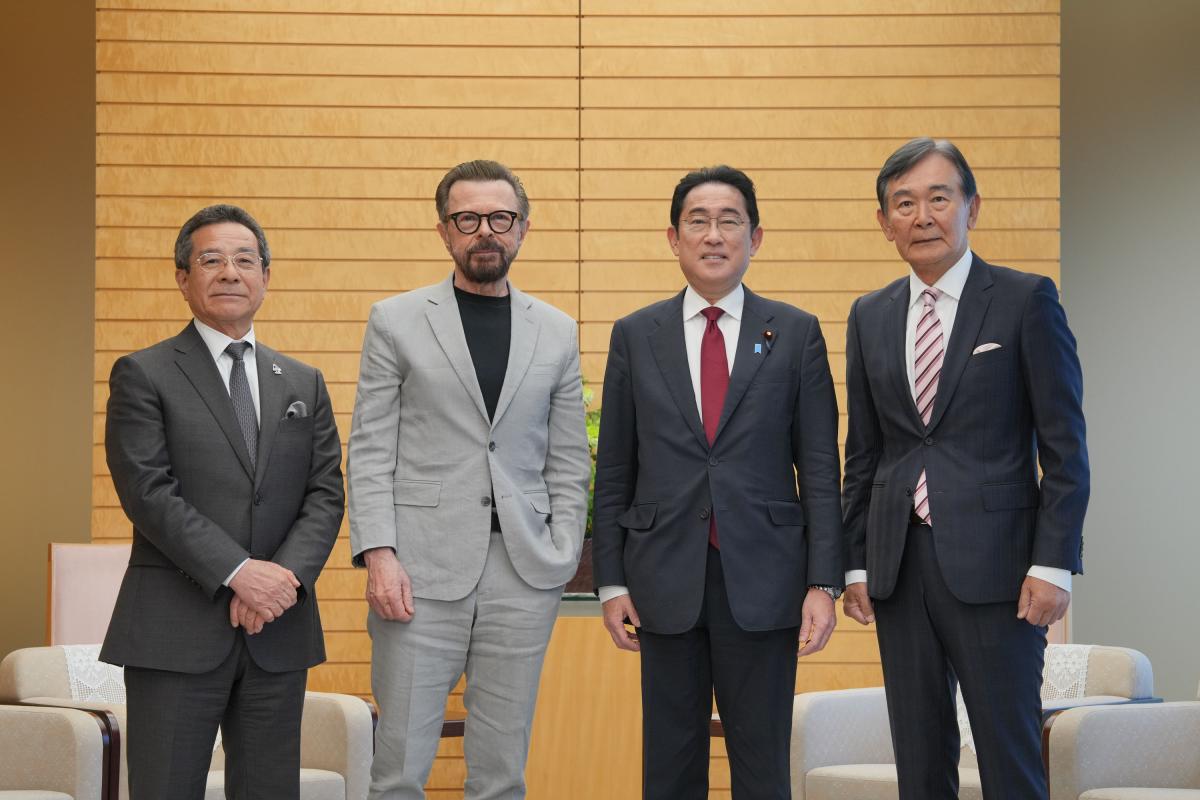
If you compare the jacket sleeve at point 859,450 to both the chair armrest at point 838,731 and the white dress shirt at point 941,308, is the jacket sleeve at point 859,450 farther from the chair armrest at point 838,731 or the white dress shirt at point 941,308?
the chair armrest at point 838,731

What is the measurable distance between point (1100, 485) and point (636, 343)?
3.82 metres

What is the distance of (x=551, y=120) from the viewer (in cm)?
559

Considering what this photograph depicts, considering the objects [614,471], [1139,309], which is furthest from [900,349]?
[1139,309]

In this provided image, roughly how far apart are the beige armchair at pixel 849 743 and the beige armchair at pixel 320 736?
124 cm

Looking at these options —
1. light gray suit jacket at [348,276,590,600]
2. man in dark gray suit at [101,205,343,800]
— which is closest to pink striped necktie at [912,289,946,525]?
light gray suit jacket at [348,276,590,600]

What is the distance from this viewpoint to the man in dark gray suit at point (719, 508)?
2771mm

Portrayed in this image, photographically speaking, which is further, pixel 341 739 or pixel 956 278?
pixel 341 739

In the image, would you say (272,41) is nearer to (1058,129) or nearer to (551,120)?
(551,120)

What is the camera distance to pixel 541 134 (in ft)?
18.3

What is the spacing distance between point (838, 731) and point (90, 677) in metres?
2.33

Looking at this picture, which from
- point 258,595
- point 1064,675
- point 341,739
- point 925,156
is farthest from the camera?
point 1064,675

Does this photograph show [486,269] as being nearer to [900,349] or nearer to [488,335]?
[488,335]

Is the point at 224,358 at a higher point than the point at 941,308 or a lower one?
lower

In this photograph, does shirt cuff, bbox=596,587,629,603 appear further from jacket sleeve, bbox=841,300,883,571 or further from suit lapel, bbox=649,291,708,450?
jacket sleeve, bbox=841,300,883,571
